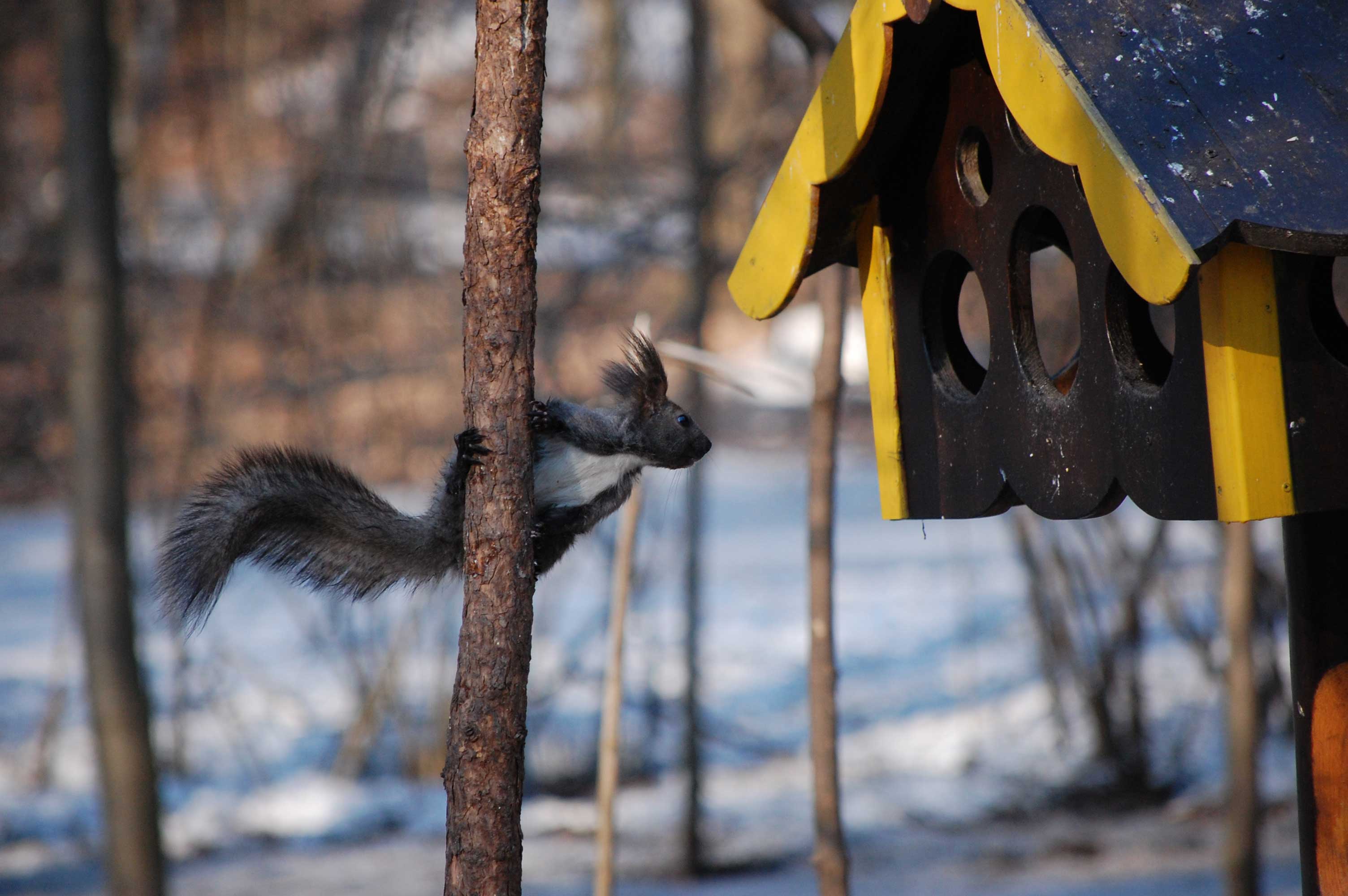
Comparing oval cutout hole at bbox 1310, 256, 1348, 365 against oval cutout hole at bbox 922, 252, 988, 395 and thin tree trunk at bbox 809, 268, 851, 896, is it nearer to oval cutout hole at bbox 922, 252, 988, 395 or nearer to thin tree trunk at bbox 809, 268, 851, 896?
oval cutout hole at bbox 922, 252, 988, 395

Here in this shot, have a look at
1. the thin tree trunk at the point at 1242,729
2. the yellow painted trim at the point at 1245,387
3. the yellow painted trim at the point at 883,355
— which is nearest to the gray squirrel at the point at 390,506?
the yellow painted trim at the point at 883,355

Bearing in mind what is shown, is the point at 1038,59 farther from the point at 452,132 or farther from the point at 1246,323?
the point at 452,132

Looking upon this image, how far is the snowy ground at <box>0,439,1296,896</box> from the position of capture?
16.9 feet

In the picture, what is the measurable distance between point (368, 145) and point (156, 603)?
5200 millimetres

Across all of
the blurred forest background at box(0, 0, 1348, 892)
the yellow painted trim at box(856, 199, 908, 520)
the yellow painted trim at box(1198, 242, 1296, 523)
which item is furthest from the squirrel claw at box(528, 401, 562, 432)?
the blurred forest background at box(0, 0, 1348, 892)

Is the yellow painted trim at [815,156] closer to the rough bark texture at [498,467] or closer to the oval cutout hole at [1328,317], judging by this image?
the rough bark texture at [498,467]

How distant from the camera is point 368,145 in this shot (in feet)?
21.8

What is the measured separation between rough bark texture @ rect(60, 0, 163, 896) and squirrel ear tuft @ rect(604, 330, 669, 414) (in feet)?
8.80

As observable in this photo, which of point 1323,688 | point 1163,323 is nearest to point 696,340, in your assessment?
point 1163,323

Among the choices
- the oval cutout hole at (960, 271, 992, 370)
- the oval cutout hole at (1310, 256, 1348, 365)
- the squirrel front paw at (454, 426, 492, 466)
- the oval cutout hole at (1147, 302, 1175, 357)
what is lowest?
the squirrel front paw at (454, 426, 492, 466)

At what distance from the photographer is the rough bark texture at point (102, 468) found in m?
4.21

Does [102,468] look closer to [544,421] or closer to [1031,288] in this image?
[544,421]

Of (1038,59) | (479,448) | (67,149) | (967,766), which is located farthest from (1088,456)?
(967,766)

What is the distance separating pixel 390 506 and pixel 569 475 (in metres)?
0.41
